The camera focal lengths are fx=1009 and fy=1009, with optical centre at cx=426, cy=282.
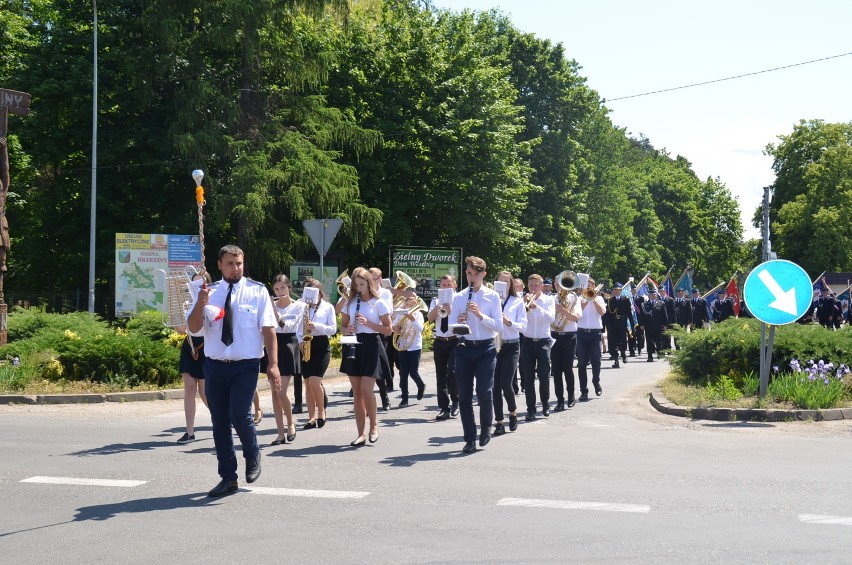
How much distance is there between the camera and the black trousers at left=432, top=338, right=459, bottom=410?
13.1 meters

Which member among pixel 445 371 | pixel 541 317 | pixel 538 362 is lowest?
pixel 445 371

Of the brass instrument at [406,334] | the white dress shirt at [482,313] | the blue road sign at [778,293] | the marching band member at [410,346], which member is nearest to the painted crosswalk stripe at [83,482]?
the white dress shirt at [482,313]

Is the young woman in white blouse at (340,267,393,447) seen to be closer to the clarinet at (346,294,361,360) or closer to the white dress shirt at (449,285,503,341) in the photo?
the clarinet at (346,294,361,360)

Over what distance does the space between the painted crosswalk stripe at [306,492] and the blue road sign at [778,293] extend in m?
7.03

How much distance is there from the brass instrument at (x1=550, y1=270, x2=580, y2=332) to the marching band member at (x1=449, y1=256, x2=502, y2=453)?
4201mm

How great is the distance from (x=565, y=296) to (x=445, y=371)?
245 cm

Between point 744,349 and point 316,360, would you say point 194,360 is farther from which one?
point 744,349

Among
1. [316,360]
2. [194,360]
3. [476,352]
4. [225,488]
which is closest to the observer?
[225,488]

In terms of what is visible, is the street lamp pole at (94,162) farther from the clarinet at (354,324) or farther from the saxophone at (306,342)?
the clarinet at (354,324)

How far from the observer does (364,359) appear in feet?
33.9

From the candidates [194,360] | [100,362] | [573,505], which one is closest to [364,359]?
[194,360]

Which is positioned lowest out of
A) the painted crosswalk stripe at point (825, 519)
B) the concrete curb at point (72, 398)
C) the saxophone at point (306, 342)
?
the painted crosswalk stripe at point (825, 519)

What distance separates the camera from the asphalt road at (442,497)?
6020mm

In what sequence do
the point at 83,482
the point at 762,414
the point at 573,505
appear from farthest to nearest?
the point at 762,414
the point at 83,482
the point at 573,505
